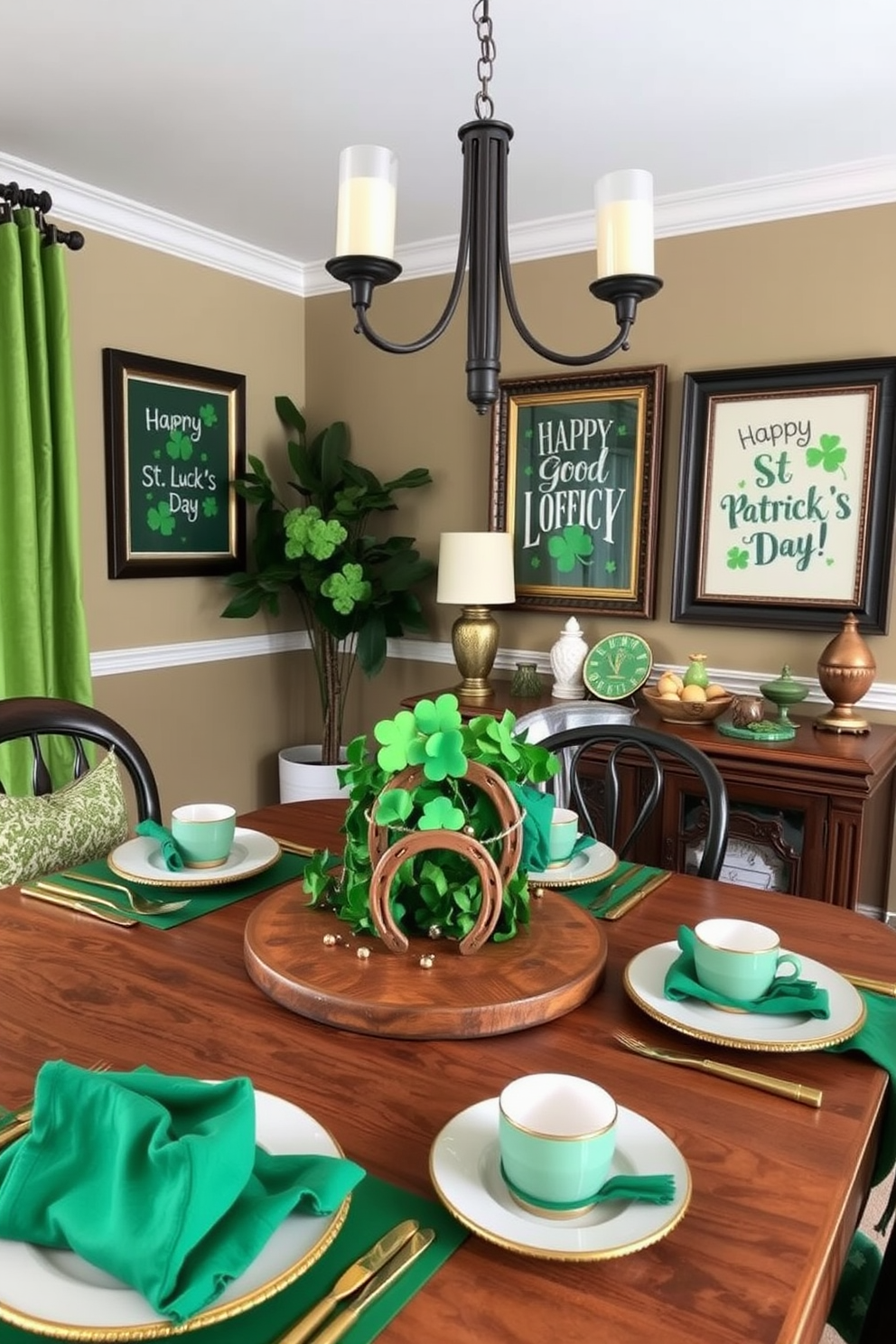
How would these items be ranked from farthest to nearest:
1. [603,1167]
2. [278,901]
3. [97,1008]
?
[278,901], [97,1008], [603,1167]

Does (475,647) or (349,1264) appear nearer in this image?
(349,1264)

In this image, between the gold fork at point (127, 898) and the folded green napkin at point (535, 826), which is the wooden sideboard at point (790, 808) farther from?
the gold fork at point (127, 898)

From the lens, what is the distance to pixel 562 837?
157 centimetres

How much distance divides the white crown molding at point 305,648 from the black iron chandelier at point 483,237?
1.90 metres

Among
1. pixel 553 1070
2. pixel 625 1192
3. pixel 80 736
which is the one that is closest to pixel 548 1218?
pixel 625 1192

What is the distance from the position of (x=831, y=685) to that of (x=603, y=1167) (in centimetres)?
227

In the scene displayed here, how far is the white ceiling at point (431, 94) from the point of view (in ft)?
6.82

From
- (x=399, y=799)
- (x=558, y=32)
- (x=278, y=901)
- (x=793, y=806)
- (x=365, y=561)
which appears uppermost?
(x=558, y=32)

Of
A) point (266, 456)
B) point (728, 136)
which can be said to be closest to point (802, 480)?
point (728, 136)

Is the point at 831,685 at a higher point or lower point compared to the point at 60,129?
lower

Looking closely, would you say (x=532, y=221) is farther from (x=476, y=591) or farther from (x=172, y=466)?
(x=172, y=466)

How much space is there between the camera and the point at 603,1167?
2.52 feet

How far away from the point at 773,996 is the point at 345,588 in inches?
102

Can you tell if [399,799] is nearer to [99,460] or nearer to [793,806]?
[793,806]
